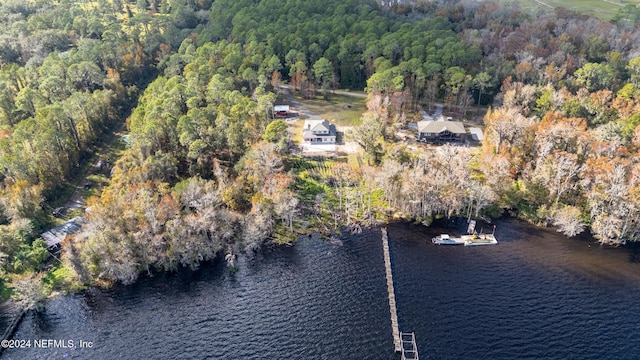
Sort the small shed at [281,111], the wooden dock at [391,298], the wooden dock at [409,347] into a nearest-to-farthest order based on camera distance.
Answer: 1. the wooden dock at [409,347]
2. the wooden dock at [391,298]
3. the small shed at [281,111]

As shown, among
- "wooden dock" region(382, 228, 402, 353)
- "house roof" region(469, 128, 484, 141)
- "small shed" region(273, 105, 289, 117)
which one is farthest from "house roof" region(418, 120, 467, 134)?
"small shed" region(273, 105, 289, 117)

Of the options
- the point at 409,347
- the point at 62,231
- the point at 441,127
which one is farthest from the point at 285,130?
the point at 409,347

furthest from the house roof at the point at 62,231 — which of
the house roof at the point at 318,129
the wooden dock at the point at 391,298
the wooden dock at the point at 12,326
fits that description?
the wooden dock at the point at 391,298

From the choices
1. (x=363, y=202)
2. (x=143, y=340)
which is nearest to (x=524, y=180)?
(x=363, y=202)

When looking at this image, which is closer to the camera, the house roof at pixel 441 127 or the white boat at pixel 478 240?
the white boat at pixel 478 240

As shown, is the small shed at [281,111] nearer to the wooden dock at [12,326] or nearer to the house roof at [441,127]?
the house roof at [441,127]
